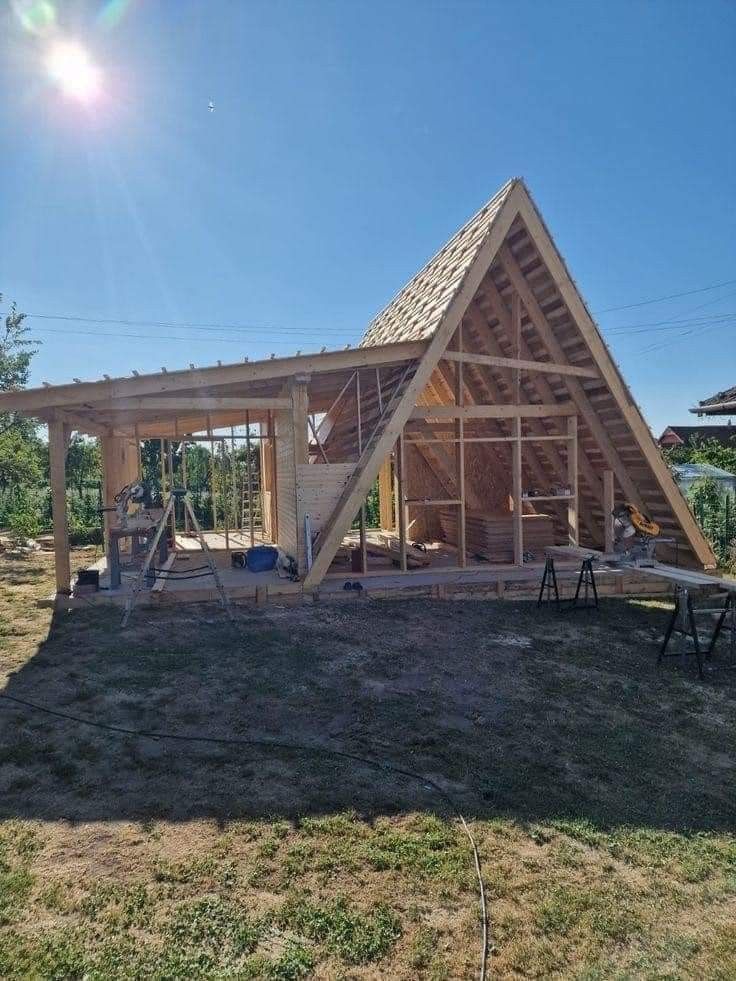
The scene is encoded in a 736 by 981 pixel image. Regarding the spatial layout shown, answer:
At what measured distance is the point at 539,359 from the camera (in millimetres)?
10930

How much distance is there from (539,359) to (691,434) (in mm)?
22614

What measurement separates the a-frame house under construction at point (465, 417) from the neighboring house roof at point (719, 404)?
6.49 ft

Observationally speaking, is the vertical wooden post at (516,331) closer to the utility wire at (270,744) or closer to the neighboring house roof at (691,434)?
the utility wire at (270,744)

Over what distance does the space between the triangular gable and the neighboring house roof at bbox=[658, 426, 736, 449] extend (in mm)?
17678

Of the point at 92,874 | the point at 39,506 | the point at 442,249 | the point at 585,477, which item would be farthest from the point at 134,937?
the point at 39,506

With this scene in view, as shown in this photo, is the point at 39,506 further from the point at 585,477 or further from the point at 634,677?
the point at 634,677

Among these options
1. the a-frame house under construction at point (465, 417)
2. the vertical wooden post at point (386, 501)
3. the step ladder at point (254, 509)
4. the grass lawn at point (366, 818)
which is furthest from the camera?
the step ladder at point (254, 509)

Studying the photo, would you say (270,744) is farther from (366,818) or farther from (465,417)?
(465,417)

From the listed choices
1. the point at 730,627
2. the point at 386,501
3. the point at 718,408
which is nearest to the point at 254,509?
the point at 386,501

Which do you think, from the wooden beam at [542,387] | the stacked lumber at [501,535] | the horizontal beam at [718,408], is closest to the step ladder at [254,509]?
the stacked lumber at [501,535]

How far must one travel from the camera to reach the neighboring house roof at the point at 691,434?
90.9 feet

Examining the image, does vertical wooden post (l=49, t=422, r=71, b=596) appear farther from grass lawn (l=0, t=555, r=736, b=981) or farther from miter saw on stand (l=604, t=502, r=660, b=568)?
miter saw on stand (l=604, t=502, r=660, b=568)

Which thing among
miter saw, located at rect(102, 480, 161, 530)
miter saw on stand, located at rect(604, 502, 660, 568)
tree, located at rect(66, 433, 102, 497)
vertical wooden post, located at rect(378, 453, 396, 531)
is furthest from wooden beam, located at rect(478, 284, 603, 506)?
tree, located at rect(66, 433, 102, 497)

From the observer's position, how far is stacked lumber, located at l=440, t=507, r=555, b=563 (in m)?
11.3
